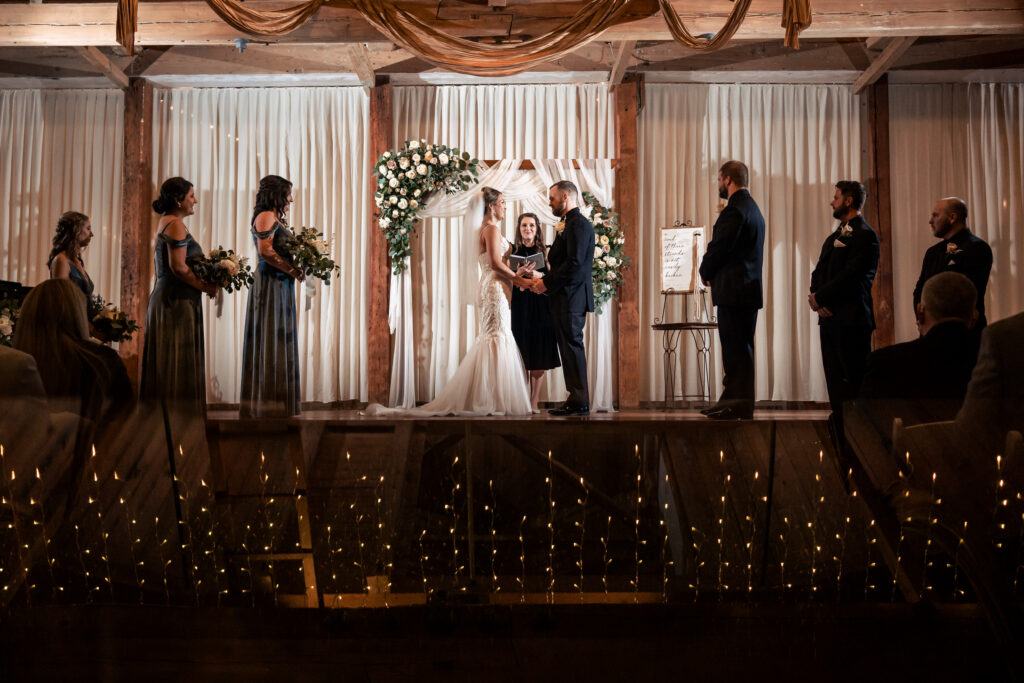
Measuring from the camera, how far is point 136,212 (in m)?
8.07

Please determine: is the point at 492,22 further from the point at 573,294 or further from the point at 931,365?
the point at 931,365

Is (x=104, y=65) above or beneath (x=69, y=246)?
above

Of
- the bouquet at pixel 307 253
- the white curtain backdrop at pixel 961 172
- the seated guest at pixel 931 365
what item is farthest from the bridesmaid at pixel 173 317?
the white curtain backdrop at pixel 961 172

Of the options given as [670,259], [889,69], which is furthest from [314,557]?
[889,69]

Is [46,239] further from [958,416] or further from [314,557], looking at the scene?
[958,416]

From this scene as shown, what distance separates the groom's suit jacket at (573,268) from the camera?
20.0 feet

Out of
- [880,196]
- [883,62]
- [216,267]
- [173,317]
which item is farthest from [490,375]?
[883,62]

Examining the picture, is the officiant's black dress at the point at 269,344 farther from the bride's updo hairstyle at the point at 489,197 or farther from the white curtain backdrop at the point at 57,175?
the white curtain backdrop at the point at 57,175

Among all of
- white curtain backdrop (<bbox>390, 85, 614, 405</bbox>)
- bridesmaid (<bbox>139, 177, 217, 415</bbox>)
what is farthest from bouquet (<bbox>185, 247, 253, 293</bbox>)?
white curtain backdrop (<bbox>390, 85, 614, 405</bbox>)

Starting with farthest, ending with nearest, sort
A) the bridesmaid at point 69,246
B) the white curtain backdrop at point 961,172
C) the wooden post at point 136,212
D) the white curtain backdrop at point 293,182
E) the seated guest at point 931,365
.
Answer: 1. the white curtain backdrop at point 293,182
2. the white curtain backdrop at point 961,172
3. the wooden post at point 136,212
4. the bridesmaid at point 69,246
5. the seated guest at point 931,365

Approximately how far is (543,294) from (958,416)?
3994mm

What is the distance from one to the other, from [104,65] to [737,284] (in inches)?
233

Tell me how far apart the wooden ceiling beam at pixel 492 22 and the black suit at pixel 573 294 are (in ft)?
5.17

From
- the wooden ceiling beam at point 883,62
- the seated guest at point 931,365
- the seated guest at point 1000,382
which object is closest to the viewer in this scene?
the seated guest at point 1000,382
